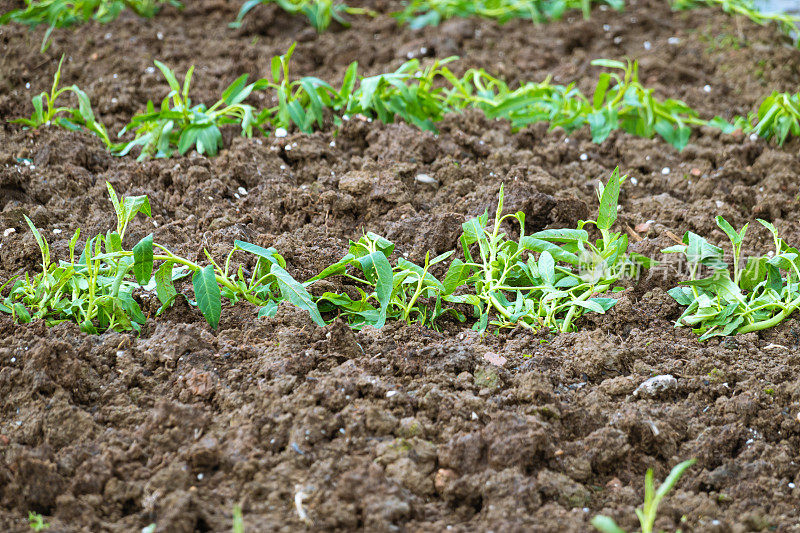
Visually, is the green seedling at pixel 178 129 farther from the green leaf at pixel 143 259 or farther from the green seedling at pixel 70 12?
the green seedling at pixel 70 12

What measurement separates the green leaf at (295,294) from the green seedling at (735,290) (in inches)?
42.6

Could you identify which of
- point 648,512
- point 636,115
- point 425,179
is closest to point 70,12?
point 425,179

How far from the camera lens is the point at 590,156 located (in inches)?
130

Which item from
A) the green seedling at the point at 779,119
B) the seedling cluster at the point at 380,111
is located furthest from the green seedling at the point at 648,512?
the green seedling at the point at 779,119

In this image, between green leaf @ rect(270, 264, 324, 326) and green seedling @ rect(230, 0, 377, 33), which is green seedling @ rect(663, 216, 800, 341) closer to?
green leaf @ rect(270, 264, 324, 326)

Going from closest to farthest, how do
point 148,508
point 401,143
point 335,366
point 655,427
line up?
point 148,508 → point 655,427 → point 335,366 → point 401,143

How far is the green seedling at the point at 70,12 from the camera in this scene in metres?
4.20

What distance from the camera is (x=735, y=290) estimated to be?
2.31m

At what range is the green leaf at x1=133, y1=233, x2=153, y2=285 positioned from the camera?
208cm

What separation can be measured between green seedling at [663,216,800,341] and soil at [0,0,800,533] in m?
0.05

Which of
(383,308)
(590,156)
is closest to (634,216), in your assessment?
(590,156)

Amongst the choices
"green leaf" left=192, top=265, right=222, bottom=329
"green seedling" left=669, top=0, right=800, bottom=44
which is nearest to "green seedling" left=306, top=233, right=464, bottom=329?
"green leaf" left=192, top=265, right=222, bottom=329

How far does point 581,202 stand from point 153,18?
9.89 ft

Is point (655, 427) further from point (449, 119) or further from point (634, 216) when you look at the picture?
point (449, 119)
